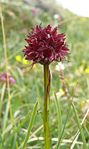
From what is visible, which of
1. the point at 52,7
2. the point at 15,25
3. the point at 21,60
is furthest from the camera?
the point at 52,7

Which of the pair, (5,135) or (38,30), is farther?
(5,135)

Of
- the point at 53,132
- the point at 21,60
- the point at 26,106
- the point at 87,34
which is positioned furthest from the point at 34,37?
the point at 87,34

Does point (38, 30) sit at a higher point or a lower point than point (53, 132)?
higher

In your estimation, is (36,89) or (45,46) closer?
(45,46)

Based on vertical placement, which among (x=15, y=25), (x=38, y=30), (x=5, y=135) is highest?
(x=15, y=25)

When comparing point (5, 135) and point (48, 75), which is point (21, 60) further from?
point (48, 75)

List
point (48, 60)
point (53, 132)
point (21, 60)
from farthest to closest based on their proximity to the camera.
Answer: point (21, 60) → point (53, 132) → point (48, 60)

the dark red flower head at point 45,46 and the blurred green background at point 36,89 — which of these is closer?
the dark red flower head at point 45,46

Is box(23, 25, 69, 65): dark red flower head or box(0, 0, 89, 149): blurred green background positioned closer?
box(23, 25, 69, 65): dark red flower head
